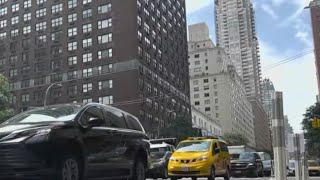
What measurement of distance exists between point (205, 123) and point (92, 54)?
48954 millimetres

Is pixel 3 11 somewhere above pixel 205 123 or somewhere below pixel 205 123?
above

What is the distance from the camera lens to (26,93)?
9456cm

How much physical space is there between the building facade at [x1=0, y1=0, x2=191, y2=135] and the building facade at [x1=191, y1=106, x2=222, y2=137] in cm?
1616

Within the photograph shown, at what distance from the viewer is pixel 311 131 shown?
191ft

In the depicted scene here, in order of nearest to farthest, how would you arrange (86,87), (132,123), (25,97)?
(132,123), (86,87), (25,97)

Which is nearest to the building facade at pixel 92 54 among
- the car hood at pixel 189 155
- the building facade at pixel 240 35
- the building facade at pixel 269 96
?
the building facade at pixel 269 96

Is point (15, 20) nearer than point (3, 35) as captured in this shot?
Yes

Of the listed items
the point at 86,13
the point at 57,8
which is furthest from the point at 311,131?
the point at 57,8

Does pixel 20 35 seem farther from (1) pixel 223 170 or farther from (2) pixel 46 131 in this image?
(2) pixel 46 131

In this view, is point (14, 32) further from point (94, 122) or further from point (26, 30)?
point (94, 122)

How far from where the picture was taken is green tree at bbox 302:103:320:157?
5756 cm

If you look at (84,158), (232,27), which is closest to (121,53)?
(84,158)

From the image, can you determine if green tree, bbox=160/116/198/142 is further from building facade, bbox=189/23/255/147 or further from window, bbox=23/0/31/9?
building facade, bbox=189/23/255/147

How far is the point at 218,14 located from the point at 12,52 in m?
97.7
